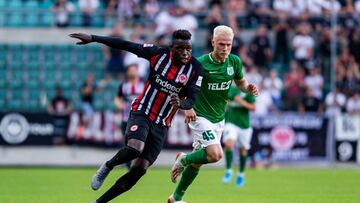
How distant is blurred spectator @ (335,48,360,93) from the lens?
1046 inches

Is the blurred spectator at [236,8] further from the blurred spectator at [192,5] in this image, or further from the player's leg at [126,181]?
the player's leg at [126,181]

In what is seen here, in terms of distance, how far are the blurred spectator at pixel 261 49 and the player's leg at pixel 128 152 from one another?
52.4ft

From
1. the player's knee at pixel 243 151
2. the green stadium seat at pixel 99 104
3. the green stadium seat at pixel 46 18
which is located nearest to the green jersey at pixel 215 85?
the player's knee at pixel 243 151

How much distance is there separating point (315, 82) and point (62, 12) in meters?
8.07

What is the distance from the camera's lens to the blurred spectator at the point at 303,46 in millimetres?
27188

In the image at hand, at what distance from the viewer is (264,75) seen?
2655 cm

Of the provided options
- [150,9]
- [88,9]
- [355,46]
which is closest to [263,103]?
[355,46]

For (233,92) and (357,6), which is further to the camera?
(357,6)

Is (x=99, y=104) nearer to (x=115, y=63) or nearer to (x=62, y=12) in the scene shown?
(x=115, y=63)

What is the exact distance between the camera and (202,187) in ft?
57.1

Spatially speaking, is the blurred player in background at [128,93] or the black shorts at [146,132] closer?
the black shorts at [146,132]

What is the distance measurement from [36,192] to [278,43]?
45.2ft

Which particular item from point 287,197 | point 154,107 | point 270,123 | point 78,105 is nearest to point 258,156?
point 270,123

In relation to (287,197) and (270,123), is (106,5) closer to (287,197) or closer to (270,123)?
(270,123)
